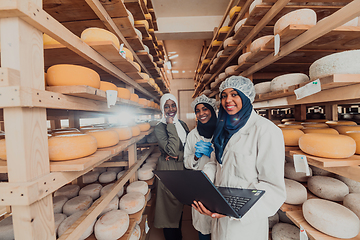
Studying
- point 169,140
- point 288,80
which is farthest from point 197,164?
point 288,80

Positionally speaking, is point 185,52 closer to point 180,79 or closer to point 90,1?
point 180,79

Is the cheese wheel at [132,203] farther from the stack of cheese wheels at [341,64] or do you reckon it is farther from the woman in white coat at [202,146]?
the stack of cheese wheels at [341,64]

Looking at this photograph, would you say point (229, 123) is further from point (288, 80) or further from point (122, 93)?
point (122, 93)

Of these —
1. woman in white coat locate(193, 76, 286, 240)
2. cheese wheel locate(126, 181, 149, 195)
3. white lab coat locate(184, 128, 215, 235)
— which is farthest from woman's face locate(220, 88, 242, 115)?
cheese wheel locate(126, 181, 149, 195)

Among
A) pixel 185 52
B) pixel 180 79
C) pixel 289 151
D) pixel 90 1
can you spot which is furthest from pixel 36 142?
pixel 180 79

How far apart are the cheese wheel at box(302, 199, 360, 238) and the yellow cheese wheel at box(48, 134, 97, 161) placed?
1427mm

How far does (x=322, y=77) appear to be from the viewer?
84 centimetres

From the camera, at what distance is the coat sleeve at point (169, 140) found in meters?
2.00

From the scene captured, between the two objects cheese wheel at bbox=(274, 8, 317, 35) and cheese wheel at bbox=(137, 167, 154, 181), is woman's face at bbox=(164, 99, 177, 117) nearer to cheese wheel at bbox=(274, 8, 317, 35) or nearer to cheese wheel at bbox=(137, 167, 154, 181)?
cheese wheel at bbox=(137, 167, 154, 181)

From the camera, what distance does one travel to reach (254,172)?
104 centimetres

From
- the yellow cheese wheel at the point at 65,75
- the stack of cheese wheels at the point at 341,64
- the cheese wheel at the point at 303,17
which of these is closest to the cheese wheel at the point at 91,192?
the yellow cheese wheel at the point at 65,75

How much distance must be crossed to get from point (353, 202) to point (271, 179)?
2.21 ft

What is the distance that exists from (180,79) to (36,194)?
8.82 m

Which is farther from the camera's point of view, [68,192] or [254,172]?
[68,192]
